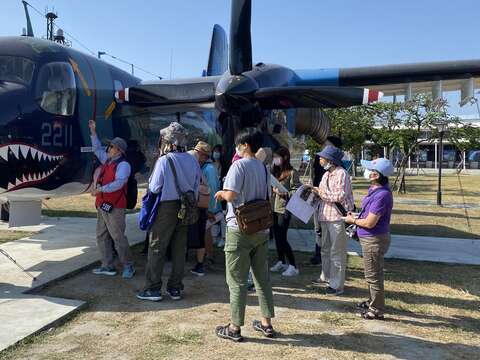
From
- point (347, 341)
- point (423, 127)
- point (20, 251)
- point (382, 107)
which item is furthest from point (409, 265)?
point (382, 107)

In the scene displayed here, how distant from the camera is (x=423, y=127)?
71.1 ft

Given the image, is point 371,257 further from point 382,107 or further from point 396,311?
point 382,107

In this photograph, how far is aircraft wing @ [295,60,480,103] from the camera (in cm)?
812

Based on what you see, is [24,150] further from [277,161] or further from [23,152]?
[277,161]

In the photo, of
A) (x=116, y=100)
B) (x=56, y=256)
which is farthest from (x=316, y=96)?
(x=56, y=256)

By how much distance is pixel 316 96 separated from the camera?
745 cm

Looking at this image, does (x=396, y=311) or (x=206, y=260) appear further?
(x=206, y=260)

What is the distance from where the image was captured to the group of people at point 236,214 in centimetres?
399

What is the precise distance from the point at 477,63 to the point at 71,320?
7.72 meters

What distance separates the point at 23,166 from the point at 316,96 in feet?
15.2

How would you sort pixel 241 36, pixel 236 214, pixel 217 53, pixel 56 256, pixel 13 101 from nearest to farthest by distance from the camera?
pixel 236 214, pixel 13 101, pixel 56 256, pixel 241 36, pixel 217 53

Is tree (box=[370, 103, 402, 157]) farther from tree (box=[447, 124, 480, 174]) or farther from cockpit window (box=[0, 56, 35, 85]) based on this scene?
cockpit window (box=[0, 56, 35, 85])

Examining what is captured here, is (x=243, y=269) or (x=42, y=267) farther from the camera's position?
(x=42, y=267)

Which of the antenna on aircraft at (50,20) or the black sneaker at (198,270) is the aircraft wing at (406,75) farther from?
the antenna on aircraft at (50,20)
